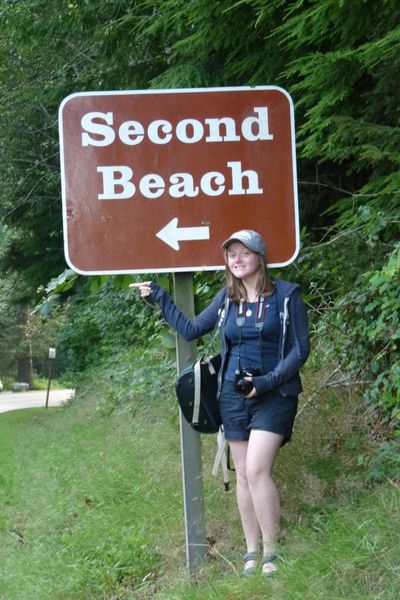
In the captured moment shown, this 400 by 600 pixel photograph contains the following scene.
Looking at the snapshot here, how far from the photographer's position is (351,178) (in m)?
8.83

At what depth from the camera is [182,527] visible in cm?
579

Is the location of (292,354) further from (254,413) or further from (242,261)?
(242,261)

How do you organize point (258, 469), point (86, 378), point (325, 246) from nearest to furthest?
point (258, 469), point (325, 246), point (86, 378)

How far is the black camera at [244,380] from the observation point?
4.48m

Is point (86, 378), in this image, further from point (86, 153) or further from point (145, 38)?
point (86, 153)

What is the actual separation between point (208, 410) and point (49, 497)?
401cm

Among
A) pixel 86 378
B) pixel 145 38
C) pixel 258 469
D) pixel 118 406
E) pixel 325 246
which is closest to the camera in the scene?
pixel 258 469

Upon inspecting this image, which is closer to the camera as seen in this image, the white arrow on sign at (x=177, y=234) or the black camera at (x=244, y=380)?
the black camera at (x=244, y=380)

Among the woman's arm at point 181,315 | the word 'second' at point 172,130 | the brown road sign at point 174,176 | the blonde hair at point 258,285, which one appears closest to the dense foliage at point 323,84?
the blonde hair at point 258,285

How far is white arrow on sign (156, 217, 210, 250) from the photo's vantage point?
4.90 meters

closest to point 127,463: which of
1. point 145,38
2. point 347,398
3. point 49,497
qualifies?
point 49,497

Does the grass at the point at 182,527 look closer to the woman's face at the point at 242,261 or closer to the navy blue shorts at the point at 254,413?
the navy blue shorts at the point at 254,413

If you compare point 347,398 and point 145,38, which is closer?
point 347,398

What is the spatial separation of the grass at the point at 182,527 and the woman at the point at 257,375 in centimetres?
24
